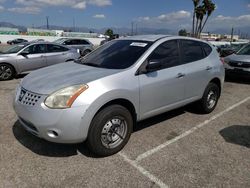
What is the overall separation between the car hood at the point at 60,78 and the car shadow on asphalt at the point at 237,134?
2.34 meters

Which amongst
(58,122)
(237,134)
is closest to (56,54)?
(58,122)

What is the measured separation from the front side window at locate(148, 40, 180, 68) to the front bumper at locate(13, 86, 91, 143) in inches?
60.9

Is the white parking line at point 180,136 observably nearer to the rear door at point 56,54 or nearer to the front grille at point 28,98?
the front grille at point 28,98

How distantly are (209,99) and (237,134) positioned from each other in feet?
3.66

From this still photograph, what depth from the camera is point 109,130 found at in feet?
11.1

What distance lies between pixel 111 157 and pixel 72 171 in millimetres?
604

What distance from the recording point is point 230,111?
5.66 m

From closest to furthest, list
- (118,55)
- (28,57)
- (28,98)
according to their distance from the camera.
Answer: (28,98) → (118,55) → (28,57)

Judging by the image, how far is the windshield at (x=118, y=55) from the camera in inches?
150

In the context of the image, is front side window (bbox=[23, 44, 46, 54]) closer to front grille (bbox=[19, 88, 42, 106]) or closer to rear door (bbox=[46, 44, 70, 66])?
rear door (bbox=[46, 44, 70, 66])

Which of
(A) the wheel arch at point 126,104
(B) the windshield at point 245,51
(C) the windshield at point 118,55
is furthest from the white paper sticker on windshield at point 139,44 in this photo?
(B) the windshield at point 245,51

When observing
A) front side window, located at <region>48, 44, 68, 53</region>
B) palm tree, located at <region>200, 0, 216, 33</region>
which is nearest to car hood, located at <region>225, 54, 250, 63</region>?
front side window, located at <region>48, 44, 68, 53</region>

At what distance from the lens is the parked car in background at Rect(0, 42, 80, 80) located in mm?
8664

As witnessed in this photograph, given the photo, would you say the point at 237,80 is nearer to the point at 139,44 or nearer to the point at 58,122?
the point at 139,44
